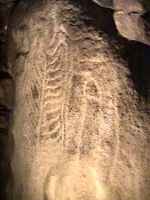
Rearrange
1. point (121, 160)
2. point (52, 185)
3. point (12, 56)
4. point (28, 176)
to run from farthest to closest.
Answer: point (12, 56) < point (28, 176) < point (52, 185) < point (121, 160)

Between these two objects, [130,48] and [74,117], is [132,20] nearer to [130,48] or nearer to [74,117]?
[130,48]

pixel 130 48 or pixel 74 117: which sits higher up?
pixel 130 48

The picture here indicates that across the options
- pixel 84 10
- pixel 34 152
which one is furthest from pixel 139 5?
pixel 34 152

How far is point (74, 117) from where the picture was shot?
1664mm

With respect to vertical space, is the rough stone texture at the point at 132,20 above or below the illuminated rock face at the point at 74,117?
above

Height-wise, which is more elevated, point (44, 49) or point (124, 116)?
point (44, 49)

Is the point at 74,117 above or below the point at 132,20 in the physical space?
below

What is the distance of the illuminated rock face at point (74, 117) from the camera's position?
156 cm

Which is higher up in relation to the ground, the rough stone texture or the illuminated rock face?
the rough stone texture

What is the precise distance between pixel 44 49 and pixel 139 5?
0.40 m

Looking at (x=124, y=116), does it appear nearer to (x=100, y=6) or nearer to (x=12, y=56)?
(x=100, y=6)

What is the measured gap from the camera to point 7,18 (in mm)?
2117

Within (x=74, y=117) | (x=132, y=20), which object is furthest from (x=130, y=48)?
(x=74, y=117)

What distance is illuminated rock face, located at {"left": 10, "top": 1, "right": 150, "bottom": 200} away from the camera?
1.56m
